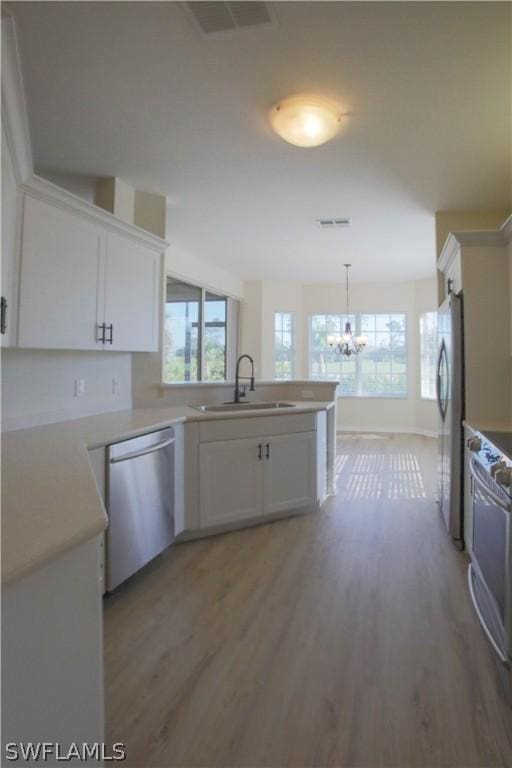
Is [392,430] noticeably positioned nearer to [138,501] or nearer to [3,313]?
[138,501]

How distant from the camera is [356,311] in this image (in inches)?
337

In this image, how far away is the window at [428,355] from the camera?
308 inches

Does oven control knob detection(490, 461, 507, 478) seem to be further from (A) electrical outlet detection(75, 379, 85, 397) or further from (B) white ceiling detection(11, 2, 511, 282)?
(A) electrical outlet detection(75, 379, 85, 397)

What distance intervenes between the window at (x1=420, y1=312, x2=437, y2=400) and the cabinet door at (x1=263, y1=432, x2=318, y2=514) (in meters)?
5.04

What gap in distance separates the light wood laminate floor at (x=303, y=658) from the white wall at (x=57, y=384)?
1.14 metres

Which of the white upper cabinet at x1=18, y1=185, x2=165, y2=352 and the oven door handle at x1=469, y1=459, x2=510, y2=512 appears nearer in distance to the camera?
the oven door handle at x1=469, y1=459, x2=510, y2=512

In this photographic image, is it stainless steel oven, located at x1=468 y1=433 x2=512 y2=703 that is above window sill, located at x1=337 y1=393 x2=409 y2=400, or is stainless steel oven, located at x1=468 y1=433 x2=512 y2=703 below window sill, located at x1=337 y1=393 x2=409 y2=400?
below

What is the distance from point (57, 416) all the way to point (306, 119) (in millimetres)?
2349

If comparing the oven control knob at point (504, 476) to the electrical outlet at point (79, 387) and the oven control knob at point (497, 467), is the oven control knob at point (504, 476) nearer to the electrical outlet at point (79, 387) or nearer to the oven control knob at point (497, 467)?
the oven control knob at point (497, 467)

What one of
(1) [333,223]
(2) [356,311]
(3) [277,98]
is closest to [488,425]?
(3) [277,98]

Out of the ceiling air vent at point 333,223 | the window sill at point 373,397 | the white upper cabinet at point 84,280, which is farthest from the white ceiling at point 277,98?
the window sill at point 373,397

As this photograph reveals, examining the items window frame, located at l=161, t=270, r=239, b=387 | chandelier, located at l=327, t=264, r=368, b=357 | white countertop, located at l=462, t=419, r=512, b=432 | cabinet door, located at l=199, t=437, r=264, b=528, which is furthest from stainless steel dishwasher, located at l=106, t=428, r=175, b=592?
chandelier, located at l=327, t=264, r=368, b=357

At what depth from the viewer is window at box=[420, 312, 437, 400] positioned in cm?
782

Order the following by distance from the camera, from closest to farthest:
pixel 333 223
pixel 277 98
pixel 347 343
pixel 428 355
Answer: pixel 277 98 → pixel 333 223 → pixel 347 343 → pixel 428 355
